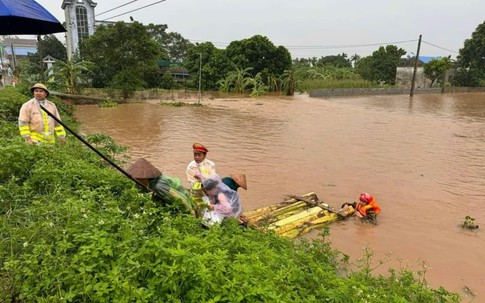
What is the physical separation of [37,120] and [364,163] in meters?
8.44

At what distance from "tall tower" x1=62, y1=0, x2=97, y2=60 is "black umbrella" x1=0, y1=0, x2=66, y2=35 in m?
33.0

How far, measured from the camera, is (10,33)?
4754 millimetres

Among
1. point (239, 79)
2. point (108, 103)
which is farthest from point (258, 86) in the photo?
point (108, 103)

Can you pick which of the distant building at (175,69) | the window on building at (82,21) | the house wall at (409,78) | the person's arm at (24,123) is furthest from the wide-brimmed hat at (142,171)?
the house wall at (409,78)

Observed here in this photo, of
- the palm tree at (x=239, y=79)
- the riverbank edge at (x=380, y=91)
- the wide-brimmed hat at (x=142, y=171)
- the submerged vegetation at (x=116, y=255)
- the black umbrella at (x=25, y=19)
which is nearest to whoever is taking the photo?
the submerged vegetation at (x=116, y=255)

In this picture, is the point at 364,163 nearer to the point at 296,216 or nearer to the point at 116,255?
the point at 296,216

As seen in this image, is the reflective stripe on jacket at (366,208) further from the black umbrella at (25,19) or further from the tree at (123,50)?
the tree at (123,50)

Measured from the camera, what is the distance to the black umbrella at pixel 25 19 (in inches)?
136

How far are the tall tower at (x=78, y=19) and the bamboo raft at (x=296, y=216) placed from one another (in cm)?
3377

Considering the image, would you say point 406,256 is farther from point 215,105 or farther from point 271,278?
point 215,105

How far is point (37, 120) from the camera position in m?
5.11

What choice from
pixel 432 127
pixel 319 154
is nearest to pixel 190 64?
pixel 432 127

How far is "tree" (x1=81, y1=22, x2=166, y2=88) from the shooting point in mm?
24516

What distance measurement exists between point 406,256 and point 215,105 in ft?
66.6
